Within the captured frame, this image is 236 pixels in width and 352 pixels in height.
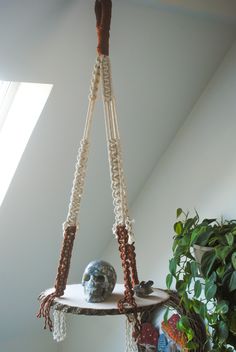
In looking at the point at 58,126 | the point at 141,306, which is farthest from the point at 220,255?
the point at 58,126

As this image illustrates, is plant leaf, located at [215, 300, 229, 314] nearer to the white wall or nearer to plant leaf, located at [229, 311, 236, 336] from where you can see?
plant leaf, located at [229, 311, 236, 336]

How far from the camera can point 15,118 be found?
6.36 ft

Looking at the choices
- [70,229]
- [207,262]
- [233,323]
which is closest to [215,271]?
[207,262]

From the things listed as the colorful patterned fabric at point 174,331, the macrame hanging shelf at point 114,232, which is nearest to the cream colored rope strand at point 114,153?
the macrame hanging shelf at point 114,232

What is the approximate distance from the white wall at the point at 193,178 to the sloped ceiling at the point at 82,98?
7 centimetres

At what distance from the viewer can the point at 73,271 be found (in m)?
2.72

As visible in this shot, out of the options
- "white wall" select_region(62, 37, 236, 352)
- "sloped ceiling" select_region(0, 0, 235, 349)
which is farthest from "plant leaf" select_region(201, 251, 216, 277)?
"sloped ceiling" select_region(0, 0, 235, 349)

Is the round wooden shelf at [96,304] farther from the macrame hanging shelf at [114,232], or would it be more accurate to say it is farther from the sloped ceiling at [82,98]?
the sloped ceiling at [82,98]

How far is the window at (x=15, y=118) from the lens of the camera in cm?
180

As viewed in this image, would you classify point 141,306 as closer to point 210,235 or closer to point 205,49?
point 210,235

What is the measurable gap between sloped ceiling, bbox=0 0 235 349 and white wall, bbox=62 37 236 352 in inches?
2.7

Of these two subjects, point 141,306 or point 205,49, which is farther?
point 205,49

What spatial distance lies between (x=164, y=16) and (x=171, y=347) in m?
1.47

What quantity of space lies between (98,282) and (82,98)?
2.71 ft
